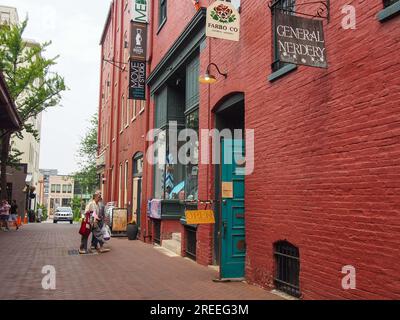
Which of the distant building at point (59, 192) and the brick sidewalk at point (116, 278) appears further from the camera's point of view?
the distant building at point (59, 192)

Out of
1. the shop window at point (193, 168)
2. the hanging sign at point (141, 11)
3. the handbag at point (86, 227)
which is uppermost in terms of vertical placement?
the hanging sign at point (141, 11)

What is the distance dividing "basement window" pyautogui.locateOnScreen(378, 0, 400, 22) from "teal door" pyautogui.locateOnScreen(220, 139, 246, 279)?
380 centimetres

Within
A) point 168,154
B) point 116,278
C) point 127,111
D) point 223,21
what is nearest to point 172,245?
point 168,154

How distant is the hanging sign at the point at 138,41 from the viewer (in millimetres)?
16719

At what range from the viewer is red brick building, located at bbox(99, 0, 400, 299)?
4730mm

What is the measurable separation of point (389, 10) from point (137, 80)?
42.4ft

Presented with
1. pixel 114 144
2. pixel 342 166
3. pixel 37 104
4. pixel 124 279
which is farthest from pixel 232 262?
pixel 37 104

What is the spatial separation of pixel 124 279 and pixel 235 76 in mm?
4360

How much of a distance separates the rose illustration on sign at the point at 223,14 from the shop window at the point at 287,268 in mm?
A: 4005

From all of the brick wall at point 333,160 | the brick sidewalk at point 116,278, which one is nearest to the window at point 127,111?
the brick sidewalk at point 116,278

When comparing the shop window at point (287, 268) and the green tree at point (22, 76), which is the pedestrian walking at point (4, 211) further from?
the shop window at point (287, 268)

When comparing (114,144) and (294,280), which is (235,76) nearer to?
(294,280)

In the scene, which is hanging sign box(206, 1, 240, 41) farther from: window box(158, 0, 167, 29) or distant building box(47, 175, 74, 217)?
distant building box(47, 175, 74, 217)

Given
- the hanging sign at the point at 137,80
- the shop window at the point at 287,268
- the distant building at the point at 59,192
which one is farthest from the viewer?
the distant building at the point at 59,192
